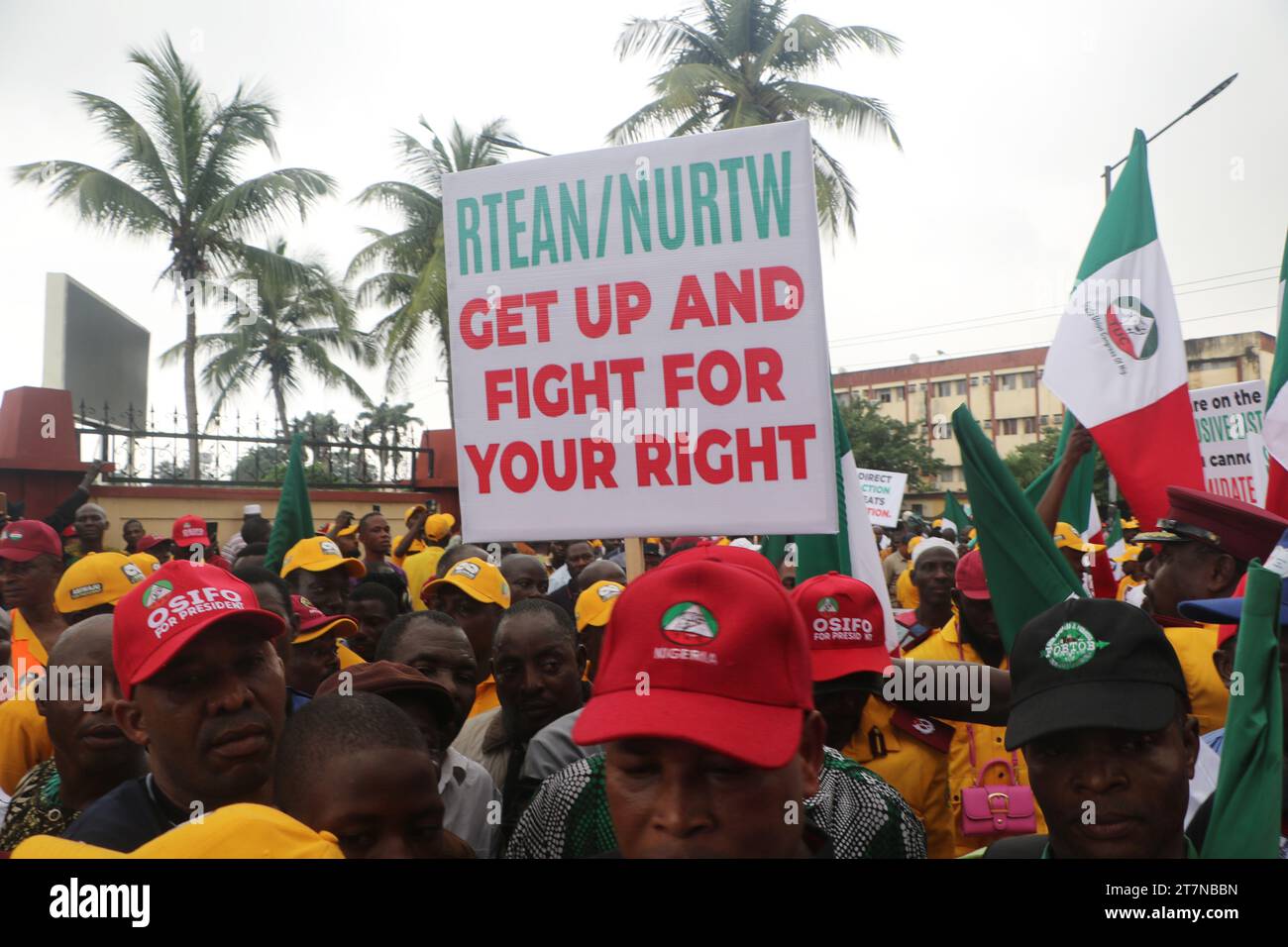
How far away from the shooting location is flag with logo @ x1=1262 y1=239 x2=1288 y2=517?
3934 mm

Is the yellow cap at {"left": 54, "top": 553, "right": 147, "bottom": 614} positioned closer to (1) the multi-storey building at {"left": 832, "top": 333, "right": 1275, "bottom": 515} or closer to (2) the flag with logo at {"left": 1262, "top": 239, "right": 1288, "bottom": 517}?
(2) the flag with logo at {"left": 1262, "top": 239, "right": 1288, "bottom": 517}

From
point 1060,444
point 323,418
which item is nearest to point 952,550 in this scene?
point 1060,444

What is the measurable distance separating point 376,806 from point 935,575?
4.17m

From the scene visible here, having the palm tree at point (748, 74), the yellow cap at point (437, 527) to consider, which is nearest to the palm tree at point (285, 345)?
the palm tree at point (748, 74)

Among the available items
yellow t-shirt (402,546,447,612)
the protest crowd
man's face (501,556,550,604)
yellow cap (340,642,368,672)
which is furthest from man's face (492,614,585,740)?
yellow t-shirt (402,546,447,612)

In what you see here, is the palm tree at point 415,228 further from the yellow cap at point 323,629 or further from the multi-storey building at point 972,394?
the multi-storey building at point 972,394

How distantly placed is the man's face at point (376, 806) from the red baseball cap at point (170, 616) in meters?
0.44

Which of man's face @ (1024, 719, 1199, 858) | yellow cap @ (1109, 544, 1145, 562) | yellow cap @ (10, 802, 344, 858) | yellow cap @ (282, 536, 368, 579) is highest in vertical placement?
yellow cap @ (282, 536, 368, 579)

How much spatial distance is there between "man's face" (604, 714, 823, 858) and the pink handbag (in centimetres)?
176

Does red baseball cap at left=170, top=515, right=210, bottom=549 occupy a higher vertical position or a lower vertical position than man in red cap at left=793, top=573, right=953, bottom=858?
higher

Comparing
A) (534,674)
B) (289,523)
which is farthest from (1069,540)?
(289,523)

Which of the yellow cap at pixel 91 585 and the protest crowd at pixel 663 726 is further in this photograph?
the yellow cap at pixel 91 585

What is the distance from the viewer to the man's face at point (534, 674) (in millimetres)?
3328
